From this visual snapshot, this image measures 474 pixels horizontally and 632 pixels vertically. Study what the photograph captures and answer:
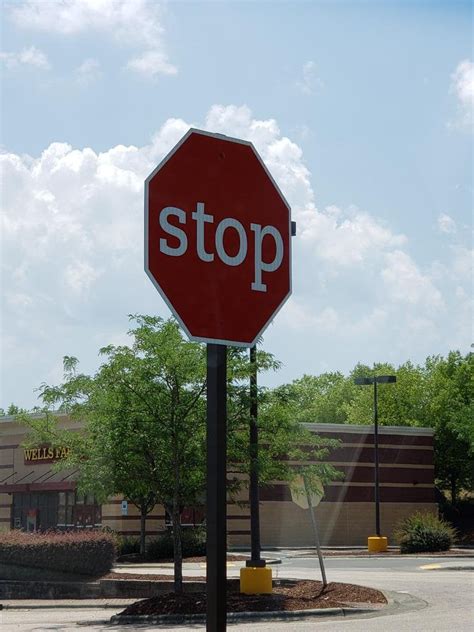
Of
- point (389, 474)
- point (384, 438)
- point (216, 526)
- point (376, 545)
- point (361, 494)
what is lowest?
point (376, 545)

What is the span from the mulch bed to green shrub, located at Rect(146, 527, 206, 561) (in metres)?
18.2

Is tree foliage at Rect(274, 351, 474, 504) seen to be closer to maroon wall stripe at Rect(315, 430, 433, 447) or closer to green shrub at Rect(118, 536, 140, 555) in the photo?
maroon wall stripe at Rect(315, 430, 433, 447)

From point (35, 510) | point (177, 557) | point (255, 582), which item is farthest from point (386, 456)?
point (255, 582)

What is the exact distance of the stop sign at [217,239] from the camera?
3.35 metres

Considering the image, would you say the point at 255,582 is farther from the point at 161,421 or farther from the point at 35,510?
the point at 35,510

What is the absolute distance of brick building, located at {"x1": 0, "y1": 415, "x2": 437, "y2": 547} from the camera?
4800 centimetres

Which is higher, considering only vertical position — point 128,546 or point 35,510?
point 35,510

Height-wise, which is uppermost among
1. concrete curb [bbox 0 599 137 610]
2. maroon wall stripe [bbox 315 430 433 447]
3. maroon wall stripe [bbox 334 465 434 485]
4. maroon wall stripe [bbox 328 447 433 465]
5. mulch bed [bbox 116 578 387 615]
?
maroon wall stripe [bbox 315 430 433 447]

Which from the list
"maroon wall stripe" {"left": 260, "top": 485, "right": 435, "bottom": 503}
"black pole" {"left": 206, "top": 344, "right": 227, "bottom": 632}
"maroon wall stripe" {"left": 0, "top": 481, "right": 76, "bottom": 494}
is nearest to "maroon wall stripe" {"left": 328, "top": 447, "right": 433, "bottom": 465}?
"maroon wall stripe" {"left": 260, "top": 485, "right": 435, "bottom": 503}

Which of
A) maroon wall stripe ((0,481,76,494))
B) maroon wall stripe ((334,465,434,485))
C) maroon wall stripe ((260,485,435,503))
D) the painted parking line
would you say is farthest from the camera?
maroon wall stripe ((334,465,434,485))

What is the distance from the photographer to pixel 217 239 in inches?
133

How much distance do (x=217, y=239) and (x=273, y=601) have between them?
1432cm

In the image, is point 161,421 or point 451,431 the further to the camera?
point 451,431

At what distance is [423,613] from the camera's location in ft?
52.6
